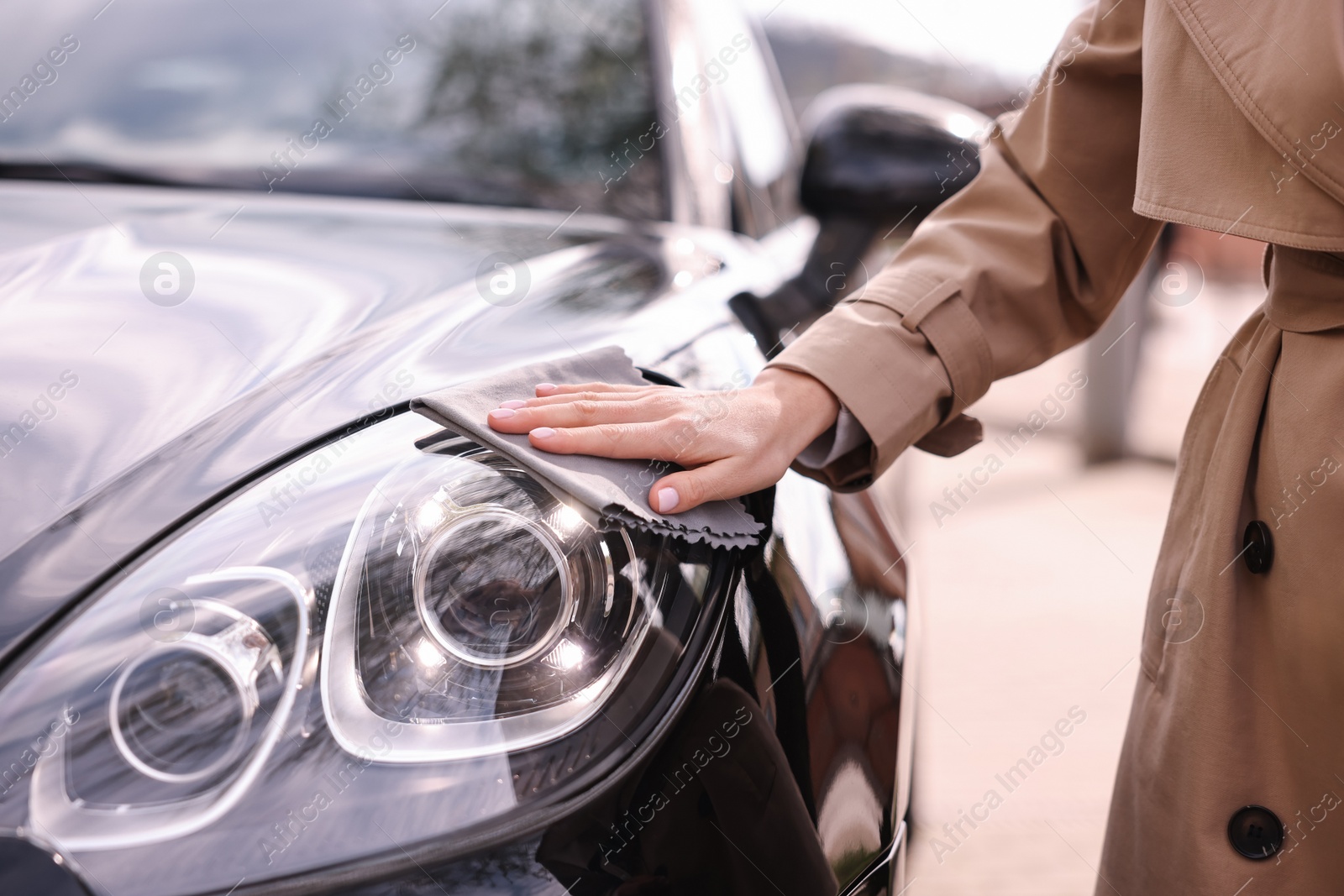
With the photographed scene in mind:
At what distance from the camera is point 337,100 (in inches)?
71.6

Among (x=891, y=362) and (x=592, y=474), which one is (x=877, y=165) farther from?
(x=592, y=474)

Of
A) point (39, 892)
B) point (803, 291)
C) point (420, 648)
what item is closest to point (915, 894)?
point (803, 291)

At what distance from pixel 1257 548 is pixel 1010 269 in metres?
0.39

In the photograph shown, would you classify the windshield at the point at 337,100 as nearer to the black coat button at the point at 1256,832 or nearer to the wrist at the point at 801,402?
the wrist at the point at 801,402

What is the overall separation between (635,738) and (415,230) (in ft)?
3.19

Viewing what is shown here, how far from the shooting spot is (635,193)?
2025mm

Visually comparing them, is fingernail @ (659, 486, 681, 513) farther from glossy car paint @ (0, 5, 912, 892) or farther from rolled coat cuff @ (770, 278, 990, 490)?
rolled coat cuff @ (770, 278, 990, 490)

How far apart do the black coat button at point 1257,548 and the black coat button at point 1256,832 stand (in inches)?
8.9

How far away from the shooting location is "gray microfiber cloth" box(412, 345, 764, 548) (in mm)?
930

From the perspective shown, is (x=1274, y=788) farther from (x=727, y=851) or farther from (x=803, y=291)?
(x=803, y=291)

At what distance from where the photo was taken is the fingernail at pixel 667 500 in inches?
37.8

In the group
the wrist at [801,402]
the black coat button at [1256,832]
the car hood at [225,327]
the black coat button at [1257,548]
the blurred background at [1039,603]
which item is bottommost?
the blurred background at [1039,603]

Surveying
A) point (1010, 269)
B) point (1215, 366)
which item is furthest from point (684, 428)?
point (1215, 366)

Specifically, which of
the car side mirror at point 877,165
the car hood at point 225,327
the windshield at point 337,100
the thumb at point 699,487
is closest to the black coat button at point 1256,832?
the thumb at point 699,487
